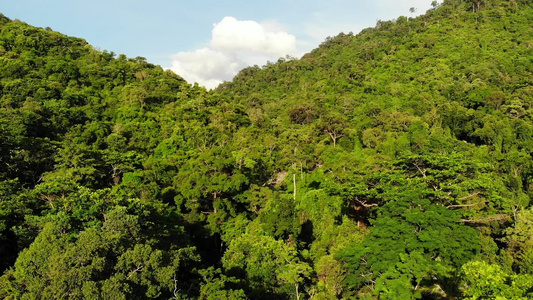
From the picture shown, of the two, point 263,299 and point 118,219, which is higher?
point 118,219

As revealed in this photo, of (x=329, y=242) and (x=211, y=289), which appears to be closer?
(x=211, y=289)

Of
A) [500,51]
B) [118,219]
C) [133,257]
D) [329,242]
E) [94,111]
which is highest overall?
[500,51]

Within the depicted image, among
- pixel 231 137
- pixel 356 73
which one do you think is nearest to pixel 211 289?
pixel 231 137

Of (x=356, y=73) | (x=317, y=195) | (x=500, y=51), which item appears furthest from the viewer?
(x=356, y=73)

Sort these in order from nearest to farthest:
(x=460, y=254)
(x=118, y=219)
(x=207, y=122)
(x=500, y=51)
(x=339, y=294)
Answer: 1. (x=118, y=219)
2. (x=460, y=254)
3. (x=339, y=294)
4. (x=207, y=122)
5. (x=500, y=51)

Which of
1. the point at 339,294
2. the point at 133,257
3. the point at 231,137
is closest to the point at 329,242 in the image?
the point at 339,294

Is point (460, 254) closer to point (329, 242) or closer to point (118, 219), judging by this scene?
point (329, 242)

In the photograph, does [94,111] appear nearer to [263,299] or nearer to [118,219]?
[118,219]
